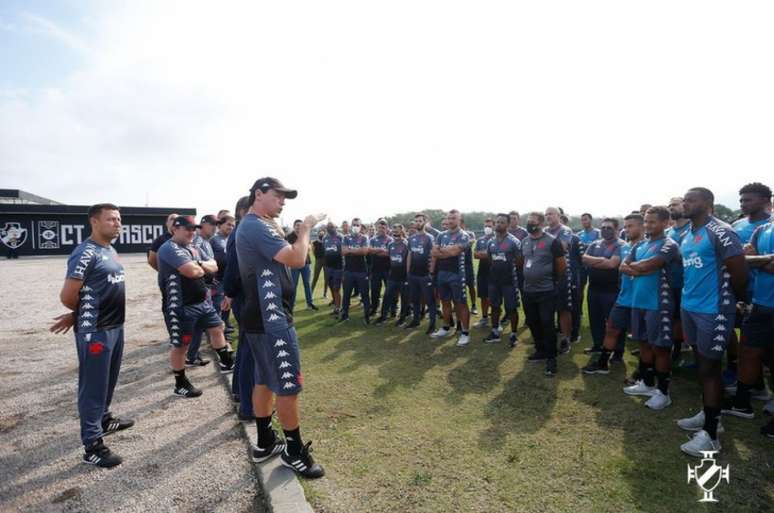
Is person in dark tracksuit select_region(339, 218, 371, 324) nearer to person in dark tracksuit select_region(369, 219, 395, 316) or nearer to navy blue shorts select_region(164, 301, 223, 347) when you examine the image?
person in dark tracksuit select_region(369, 219, 395, 316)

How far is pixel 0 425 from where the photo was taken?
15.0ft

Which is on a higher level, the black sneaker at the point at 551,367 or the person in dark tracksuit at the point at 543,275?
the person in dark tracksuit at the point at 543,275

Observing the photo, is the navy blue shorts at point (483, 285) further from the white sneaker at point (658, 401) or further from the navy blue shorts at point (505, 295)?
the white sneaker at point (658, 401)

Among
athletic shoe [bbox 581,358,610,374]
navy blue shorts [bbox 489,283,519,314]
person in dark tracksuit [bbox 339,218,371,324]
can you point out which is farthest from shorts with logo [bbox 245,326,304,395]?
person in dark tracksuit [bbox 339,218,371,324]

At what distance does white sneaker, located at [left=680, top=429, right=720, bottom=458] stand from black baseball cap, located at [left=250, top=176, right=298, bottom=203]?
4.26 metres

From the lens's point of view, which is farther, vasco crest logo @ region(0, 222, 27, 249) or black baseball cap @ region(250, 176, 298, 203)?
vasco crest logo @ region(0, 222, 27, 249)

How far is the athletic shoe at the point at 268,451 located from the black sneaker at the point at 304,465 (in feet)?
0.63

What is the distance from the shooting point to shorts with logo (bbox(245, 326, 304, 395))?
10.9 ft

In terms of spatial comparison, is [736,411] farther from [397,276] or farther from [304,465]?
[397,276]

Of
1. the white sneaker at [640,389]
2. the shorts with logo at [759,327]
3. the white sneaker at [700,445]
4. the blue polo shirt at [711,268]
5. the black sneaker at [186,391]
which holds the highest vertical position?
the blue polo shirt at [711,268]

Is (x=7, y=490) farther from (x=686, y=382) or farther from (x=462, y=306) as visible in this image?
(x=686, y=382)

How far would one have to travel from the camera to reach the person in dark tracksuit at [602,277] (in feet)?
20.7

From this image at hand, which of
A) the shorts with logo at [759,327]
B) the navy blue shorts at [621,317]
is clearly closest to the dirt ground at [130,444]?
the navy blue shorts at [621,317]

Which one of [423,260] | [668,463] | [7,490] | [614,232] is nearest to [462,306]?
[423,260]
